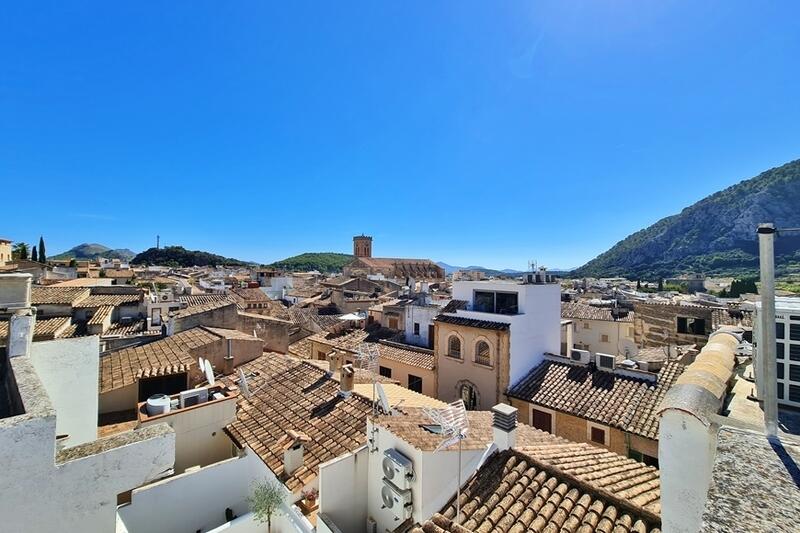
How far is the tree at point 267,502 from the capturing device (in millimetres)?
7293

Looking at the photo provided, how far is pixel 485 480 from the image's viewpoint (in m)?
6.23

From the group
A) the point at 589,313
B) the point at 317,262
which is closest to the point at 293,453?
the point at 589,313

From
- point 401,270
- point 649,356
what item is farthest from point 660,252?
point 649,356

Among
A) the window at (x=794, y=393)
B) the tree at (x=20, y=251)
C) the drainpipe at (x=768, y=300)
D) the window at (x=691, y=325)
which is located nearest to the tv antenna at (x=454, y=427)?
the drainpipe at (x=768, y=300)

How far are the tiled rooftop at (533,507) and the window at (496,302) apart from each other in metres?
10.8

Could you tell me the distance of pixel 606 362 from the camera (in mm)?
14953

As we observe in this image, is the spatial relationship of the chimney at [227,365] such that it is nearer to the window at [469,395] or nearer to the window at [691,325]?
the window at [469,395]

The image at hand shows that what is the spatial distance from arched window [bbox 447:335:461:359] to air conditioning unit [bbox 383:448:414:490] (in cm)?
1105

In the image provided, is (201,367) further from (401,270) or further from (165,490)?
(401,270)

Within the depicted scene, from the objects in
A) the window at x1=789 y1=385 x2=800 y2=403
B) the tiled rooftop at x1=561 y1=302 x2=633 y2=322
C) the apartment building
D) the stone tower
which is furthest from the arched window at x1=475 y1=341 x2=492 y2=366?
the stone tower

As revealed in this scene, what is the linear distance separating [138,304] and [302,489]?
20.2 m

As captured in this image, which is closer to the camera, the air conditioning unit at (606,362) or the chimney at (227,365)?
the chimney at (227,365)

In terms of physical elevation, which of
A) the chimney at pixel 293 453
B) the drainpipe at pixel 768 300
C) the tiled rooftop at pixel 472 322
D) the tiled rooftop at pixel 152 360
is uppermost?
the drainpipe at pixel 768 300

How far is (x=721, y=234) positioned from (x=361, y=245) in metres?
124
